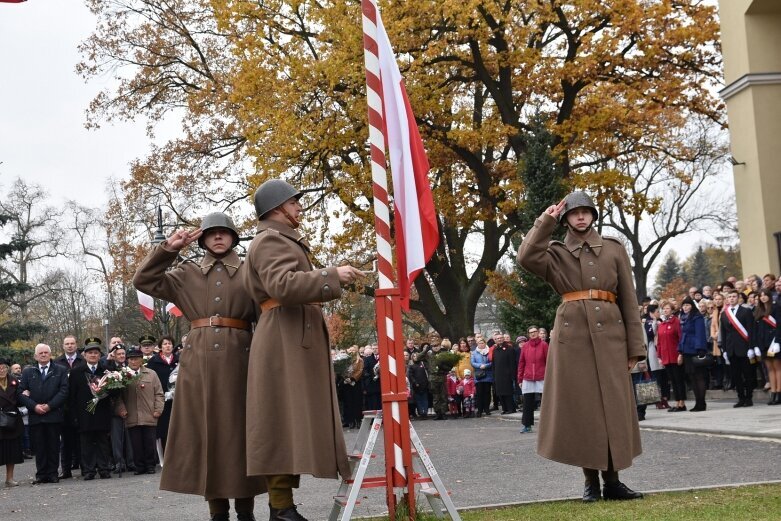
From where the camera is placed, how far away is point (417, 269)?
788cm

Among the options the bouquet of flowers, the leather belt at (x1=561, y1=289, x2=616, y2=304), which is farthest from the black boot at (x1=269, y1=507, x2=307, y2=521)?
the bouquet of flowers

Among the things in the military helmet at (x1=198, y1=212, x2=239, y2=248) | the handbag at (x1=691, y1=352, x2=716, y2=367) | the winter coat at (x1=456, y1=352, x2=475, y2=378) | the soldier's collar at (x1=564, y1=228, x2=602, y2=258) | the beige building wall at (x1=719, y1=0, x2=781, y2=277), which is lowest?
the handbag at (x1=691, y1=352, x2=716, y2=367)

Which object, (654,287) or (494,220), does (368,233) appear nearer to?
(494,220)

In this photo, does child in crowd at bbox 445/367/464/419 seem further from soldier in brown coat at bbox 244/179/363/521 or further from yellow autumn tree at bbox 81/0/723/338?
soldier in brown coat at bbox 244/179/363/521

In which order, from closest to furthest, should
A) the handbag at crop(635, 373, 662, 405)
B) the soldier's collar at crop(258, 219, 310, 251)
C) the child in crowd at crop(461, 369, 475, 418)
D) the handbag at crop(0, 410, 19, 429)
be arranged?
1. the soldier's collar at crop(258, 219, 310, 251)
2. the handbag at crop(0, 410, 19, 429)
3. the handbag at crop(635, 373, 662, 405)
4. the child in crowd at crop(461, 369, 475, 418)

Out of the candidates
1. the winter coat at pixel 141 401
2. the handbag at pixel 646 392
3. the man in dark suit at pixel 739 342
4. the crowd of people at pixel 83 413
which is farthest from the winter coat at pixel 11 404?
the man in dark suit at pixel 739 342

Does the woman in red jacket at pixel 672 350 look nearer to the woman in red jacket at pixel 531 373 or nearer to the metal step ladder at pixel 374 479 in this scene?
the woman in red jacket at pixel 531 373

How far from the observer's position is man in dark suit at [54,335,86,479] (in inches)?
684

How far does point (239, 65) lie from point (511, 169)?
8302mm

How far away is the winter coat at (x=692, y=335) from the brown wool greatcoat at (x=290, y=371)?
1336cm

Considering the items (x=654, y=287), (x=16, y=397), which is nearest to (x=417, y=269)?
(x=16, y=397)

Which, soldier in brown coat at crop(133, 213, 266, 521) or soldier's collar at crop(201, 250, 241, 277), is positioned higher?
soldier's collar at crop(201, 250, 241, 277)

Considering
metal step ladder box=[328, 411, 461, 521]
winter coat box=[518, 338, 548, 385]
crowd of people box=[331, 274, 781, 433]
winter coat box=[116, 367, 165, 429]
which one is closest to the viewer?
metal step ladder box=[328, 411, 461, 521]

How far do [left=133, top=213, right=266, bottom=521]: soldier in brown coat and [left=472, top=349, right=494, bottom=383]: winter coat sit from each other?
57.2ft
